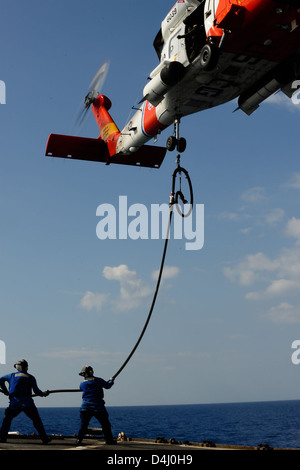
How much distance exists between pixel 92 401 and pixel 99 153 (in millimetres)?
12778

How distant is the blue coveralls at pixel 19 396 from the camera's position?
10781mm

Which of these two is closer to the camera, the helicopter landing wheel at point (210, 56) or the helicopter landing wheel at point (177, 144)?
the helicopter landing wheel at point (210, 56)

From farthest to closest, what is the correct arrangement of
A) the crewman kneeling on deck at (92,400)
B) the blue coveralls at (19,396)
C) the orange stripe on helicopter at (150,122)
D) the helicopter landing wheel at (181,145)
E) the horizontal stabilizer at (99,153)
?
1. the horizontal stabilizer at (99,153)
2. the orange stripe on helicopter at (150,122)
3. the helicopter landing wheel at (181,145)
4. the crewman kneeling on deck at (92,400)
5. the blue coveralls at (19,396)

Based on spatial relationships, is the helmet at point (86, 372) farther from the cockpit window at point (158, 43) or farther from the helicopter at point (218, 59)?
the cockpit window at point (158, 43)

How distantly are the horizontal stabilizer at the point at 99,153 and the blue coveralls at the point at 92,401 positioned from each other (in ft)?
37.8

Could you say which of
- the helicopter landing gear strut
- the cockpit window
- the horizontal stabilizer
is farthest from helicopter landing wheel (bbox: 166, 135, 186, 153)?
the horizontal stabilizer

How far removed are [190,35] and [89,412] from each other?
10.1 metres

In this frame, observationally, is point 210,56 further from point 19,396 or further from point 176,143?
point 19,396

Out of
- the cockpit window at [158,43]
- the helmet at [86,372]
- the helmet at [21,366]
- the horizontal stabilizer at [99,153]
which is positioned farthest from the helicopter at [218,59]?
the helmet at [21,366]

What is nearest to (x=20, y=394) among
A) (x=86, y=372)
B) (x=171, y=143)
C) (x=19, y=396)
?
(x=19, y=396)

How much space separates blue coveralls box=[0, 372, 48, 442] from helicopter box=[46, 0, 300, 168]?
7436mm

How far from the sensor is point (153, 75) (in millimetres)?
15305

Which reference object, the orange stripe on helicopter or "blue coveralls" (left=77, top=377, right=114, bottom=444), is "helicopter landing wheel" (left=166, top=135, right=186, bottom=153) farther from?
"blue coveralls" (left=77, top=377, right=114, bottom=444)
